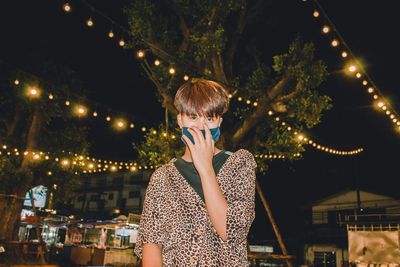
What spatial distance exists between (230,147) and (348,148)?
10.2 m

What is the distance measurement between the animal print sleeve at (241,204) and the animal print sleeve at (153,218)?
1.16 ft

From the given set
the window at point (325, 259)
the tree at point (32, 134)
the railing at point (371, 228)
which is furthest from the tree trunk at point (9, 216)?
the window at point (325, 259)

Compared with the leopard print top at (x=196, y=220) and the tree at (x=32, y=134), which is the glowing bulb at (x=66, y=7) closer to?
the tree at (x=32, y=134)

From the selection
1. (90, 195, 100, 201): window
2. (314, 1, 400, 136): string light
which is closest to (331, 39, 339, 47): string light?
(314, 1, 400, 136): string light

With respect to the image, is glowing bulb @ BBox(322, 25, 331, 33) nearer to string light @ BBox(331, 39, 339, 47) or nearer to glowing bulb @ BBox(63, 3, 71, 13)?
string light @ BBox(331, 39, 339, 47)

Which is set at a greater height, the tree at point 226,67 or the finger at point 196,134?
the tree at point 226,67

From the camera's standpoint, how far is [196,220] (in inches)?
61.0

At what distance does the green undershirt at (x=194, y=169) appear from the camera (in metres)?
1.64

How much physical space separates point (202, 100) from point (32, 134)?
15.5m

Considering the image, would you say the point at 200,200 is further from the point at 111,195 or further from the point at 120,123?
the point at 111,195

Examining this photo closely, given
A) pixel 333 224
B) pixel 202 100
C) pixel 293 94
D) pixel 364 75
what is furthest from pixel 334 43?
pixel 333 224

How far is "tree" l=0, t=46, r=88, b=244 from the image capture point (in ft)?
48.4

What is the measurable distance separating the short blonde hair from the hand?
7.2 inches

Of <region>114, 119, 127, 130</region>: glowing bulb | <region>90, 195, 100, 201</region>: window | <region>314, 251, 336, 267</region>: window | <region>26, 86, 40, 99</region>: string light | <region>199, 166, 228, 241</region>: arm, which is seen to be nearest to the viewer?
<region>199, 166, 228, 241</region>: arm
